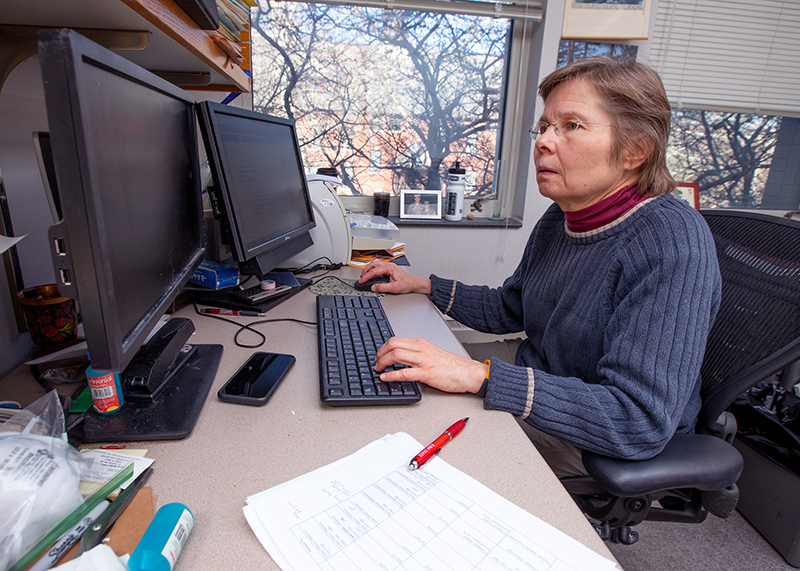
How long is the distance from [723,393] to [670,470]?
0.88ft

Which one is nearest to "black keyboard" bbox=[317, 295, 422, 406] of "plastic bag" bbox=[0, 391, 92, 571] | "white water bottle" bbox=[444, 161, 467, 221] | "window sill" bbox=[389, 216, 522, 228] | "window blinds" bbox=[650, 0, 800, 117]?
"plastic bag" bbox=[0, 391, 92, 571]

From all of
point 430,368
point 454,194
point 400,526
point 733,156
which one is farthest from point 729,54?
point 400,526

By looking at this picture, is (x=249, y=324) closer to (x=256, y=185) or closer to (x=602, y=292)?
(x=256, y=185)

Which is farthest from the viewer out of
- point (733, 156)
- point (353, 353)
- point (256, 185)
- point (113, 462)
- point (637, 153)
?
point (733, 156)

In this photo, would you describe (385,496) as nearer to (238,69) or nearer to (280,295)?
(280,295)

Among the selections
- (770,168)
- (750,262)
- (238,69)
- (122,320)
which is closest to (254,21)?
(238,69)

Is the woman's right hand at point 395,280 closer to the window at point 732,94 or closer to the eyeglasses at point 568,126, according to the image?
the eyeglasses at point 568,126

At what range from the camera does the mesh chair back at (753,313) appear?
0.82 m

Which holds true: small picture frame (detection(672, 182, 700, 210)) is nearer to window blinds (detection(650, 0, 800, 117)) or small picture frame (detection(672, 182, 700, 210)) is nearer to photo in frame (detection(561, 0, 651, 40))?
window blinds (detection(650, 0, 800, 117))

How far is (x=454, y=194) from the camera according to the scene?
2211mm

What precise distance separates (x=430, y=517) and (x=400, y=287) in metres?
0.86

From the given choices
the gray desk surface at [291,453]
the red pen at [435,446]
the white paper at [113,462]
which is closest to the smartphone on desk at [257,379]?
the gray desk surface at [291,453]

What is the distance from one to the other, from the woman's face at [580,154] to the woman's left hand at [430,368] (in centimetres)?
49

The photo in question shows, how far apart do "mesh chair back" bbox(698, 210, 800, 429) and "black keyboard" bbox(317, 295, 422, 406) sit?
25.1 inches
